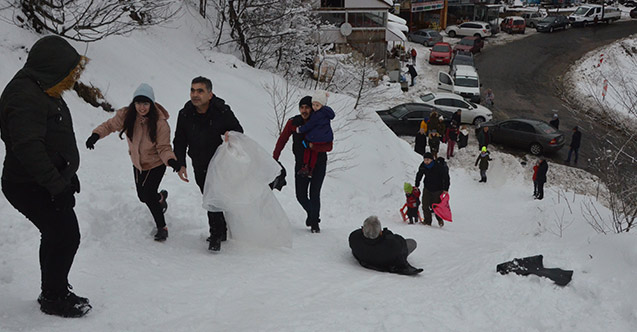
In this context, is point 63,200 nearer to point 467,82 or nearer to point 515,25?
point 467,82

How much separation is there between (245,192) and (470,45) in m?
32.1

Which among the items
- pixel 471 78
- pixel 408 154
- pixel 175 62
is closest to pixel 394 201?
pixel 408 154

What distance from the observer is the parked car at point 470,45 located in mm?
33253

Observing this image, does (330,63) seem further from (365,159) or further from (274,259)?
(274,259)

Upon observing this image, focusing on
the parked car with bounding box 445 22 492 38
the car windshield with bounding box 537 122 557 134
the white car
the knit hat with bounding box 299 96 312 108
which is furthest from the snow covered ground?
the parked car with bounding box 445 22 492 38

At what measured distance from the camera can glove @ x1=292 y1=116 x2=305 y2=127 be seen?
614cm

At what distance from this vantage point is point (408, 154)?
46.7 ft

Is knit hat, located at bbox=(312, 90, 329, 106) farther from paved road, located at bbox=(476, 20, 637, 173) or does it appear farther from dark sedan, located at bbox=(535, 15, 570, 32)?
dark sedan, located at bbox=(535, 15, 570, 32)

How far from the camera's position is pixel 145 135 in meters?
4.77

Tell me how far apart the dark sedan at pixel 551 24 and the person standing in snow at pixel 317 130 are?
4183 cm

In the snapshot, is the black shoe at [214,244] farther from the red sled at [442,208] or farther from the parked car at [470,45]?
the parked car at [470,45]

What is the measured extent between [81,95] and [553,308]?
26.0ft

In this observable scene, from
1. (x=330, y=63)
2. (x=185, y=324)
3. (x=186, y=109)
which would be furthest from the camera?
(x=330, y=63)

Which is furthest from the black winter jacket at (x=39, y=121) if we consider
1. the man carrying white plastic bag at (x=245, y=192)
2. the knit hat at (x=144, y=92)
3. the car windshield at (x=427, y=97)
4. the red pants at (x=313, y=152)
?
the car windshield at (x=427, y=97)
